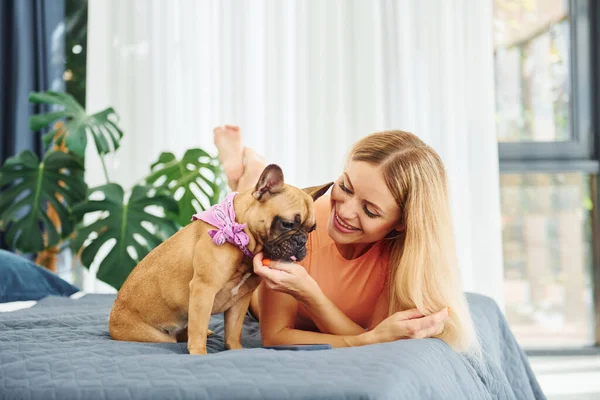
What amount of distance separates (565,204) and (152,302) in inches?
114

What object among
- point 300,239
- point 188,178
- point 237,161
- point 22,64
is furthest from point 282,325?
point 22,64

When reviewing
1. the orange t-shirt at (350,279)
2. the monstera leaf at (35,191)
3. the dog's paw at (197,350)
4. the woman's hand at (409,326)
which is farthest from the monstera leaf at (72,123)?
the woman's hand at (409,326)

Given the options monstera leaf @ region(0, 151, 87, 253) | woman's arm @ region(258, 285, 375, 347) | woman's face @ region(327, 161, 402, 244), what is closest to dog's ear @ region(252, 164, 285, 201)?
woman's face @ region(327, 161, 402, 244)

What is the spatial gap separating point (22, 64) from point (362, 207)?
108 inches

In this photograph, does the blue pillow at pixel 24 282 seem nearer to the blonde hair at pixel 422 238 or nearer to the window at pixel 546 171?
the blonde hair at pixel 422 238

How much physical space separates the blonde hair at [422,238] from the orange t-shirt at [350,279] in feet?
0.31

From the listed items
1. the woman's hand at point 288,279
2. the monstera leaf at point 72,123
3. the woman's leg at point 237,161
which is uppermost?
the monstera leaf at point 72,123

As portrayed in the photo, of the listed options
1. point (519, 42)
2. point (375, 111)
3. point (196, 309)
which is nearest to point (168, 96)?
point (375, 111)

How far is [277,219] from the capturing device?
1.53 metres

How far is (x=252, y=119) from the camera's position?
387 centimetres

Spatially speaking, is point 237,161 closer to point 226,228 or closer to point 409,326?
point 226,228

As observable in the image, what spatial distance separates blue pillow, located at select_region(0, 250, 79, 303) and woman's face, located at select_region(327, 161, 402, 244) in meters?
1.43

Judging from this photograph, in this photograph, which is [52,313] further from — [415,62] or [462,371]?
[415,62]

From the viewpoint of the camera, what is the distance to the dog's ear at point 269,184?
1489 millimetres
